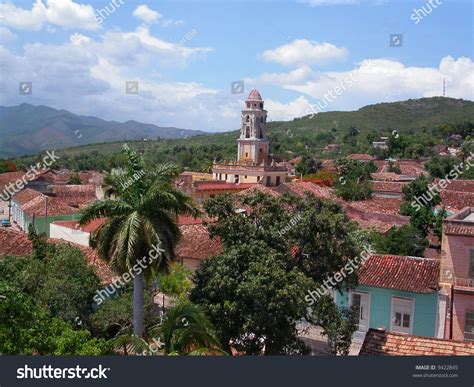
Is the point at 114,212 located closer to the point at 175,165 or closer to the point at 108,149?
the point at 175,165

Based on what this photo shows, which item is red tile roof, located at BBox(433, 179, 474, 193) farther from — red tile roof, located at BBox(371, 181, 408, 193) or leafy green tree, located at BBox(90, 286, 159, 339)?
leafy green tree, located at BBox(90, 286, 159, 339)

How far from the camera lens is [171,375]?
22.1 feet

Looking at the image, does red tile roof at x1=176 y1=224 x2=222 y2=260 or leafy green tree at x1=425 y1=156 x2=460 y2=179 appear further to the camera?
leafy green tree at x1=425 y1=156 x2=460 y2=179

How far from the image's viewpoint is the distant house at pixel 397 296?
17.7 meters

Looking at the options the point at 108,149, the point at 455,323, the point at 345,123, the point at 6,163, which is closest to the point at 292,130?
the point at 345,123

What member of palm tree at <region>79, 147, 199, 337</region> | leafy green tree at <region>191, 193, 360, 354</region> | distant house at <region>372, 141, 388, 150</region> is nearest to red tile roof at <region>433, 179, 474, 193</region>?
leafy green tree at <region>191, 193, 360, 354</region>

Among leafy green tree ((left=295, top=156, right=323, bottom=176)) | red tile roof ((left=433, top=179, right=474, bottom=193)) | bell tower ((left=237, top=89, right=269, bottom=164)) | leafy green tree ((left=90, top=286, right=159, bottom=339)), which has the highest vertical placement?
bell tower ((left=237, top=89, right=269, bottom=164))

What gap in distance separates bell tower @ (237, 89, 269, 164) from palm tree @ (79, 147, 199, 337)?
4307 cm

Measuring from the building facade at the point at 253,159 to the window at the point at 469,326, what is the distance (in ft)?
123

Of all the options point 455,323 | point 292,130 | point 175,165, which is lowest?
point 455,323

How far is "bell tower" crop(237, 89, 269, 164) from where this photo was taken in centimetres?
5544

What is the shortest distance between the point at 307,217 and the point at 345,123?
143 m

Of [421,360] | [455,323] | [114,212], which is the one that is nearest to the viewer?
[421,360]

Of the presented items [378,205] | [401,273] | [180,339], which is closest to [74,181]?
[378,205]
